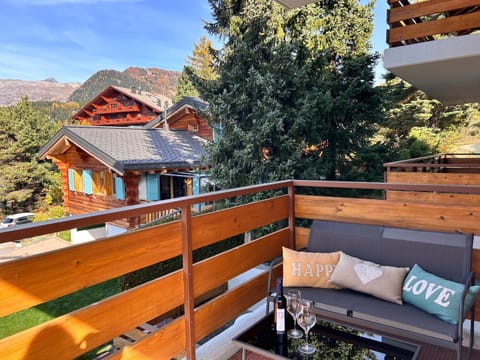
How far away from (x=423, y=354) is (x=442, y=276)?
0.52 meters

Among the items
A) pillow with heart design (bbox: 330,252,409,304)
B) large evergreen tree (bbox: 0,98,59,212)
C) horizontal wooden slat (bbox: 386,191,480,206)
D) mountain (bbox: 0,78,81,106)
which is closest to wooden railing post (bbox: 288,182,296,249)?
pillow with heart design (bbox: 330,252,409,304)

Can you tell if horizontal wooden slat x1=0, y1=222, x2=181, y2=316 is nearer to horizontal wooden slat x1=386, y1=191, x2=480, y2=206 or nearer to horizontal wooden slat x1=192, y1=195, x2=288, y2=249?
horizontal wooden slat x1=192, y1=195, x2=288, y2=249

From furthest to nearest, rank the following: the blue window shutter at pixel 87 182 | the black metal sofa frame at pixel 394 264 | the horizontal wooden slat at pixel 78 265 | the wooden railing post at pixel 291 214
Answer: the blue window shutter at pixel 87 182
the wooden railing post at pixel 291 214
the black metal sofa frame at pixel 394 264
the horizontal wooden slat at pixel 78 265

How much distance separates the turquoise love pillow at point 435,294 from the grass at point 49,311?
16.3 ft

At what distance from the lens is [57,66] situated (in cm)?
4031

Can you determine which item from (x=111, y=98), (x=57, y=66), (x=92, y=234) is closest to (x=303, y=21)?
(x=92, y=234)

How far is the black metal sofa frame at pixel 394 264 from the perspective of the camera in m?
1.90

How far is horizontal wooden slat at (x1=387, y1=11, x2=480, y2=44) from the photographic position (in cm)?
405

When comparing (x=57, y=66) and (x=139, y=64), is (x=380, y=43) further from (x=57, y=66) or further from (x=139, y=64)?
(x=57, y=66)

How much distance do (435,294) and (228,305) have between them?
1261 mm

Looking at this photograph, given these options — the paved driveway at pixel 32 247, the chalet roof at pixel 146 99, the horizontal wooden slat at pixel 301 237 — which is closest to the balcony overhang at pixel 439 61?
the horizontal wooden slat at pixel 301 237

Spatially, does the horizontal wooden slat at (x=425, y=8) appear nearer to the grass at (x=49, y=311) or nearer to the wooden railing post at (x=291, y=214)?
the wooden railing post at (x=291, y=214)

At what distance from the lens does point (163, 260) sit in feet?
6.08

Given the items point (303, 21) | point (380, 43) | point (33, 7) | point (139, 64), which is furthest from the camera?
point (139, 64)
